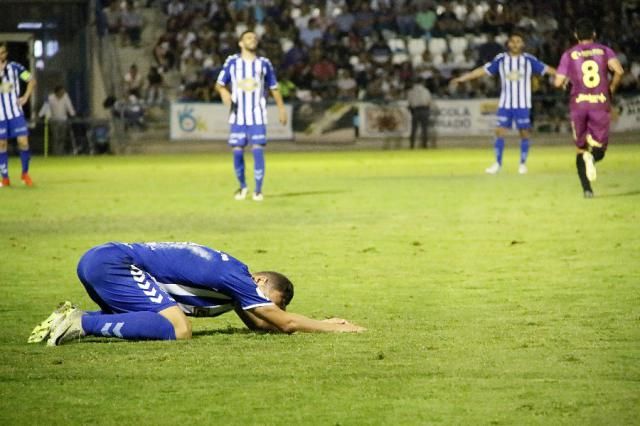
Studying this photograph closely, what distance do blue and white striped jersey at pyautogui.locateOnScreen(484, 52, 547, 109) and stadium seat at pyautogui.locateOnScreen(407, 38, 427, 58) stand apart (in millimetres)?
13492

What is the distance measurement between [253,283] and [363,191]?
13524 millimetres

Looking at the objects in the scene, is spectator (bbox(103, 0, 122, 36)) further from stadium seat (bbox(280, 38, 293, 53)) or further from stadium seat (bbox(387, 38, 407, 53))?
stadium seat (bbox(387, 38, 407, 53))

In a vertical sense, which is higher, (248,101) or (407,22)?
(407,22)

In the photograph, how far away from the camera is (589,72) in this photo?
18047 millimetres

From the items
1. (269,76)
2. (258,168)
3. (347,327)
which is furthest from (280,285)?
(269,76)

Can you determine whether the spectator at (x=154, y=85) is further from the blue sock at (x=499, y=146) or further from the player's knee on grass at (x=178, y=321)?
the player's knee on grass at (x=178, y=321)

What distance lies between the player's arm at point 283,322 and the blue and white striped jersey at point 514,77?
1756cm

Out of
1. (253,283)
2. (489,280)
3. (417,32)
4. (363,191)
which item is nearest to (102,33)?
(417,32)

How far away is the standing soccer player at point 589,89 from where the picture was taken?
59.0 ft

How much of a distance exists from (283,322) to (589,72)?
1120 centimetres

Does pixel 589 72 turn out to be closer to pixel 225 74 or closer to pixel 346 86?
pixel 225 74

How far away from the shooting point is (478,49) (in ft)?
127

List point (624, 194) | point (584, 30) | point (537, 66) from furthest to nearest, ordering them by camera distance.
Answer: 1. point (537, 66)
2. point (624, 194)
3. point (584, 30)

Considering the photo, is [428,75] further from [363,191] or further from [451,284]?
[451,284]
